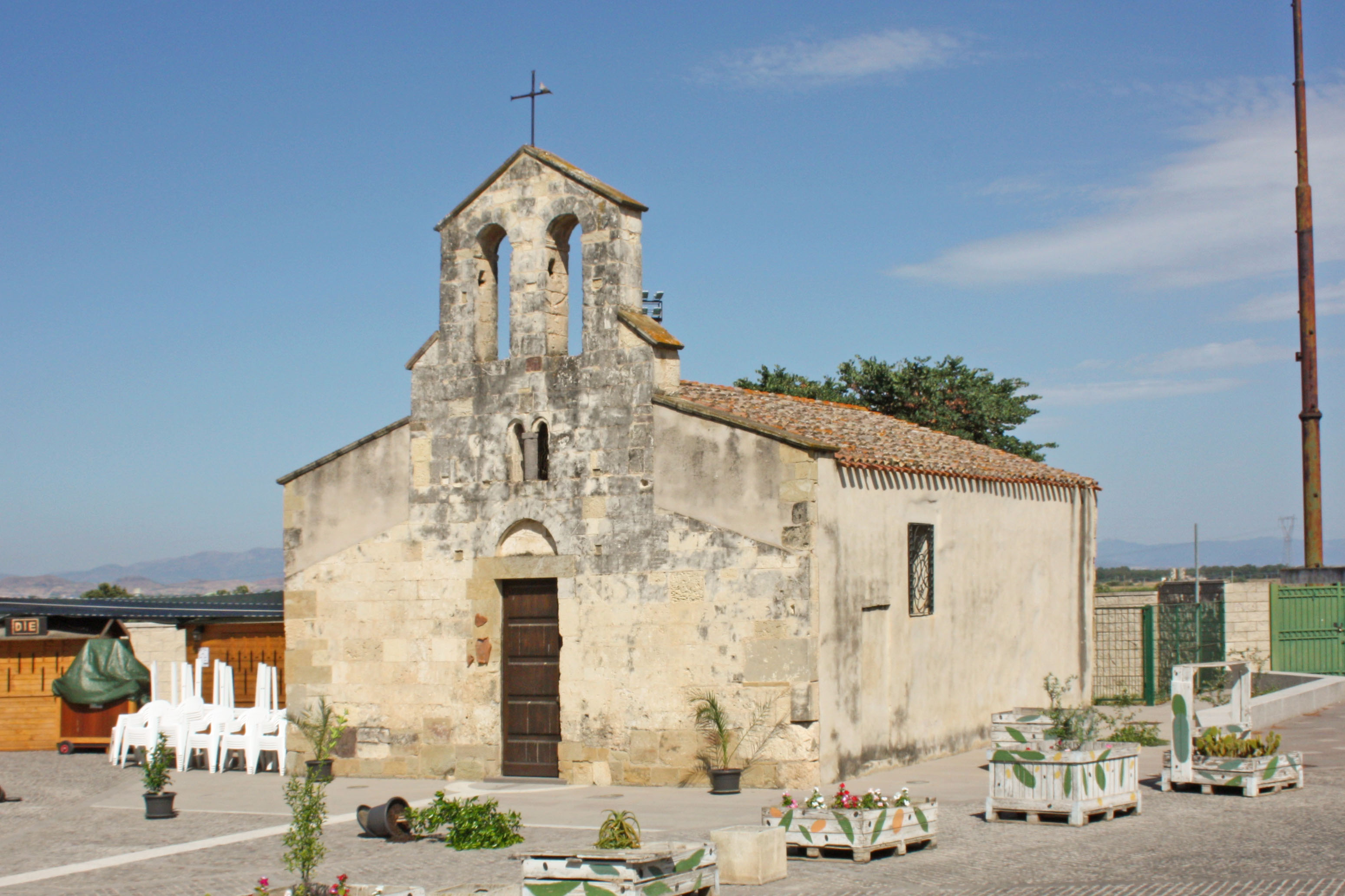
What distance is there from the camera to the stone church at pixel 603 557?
1548cm

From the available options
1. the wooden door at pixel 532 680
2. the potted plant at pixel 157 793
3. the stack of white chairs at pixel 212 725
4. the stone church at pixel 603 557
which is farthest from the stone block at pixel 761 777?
the stack of white chairs at pixel 212 725

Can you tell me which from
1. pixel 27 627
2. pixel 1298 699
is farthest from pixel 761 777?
pixel 27 627

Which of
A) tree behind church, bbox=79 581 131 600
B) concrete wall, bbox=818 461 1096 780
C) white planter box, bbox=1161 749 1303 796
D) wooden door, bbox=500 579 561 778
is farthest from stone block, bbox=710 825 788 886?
tree behind church, bbox=79 581 131 600

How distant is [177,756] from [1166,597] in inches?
878

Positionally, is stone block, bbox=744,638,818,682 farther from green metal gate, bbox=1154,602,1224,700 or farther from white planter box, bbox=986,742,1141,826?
green metal gate, bbox=1154,602,1224,700

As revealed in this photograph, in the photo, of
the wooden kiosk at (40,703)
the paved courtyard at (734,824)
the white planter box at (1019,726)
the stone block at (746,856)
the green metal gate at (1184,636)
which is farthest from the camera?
the green metal gate at (1184,636)

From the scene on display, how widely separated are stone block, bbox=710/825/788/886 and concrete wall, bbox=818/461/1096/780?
461 cm

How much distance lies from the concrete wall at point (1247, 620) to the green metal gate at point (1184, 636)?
0.41 metres

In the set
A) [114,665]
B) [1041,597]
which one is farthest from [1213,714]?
[114,665]

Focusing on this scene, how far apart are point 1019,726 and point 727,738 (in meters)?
3.44

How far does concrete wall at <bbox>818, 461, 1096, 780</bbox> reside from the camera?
51.4 feet

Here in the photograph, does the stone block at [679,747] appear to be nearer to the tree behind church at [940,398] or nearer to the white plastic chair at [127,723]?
the white plastic chair at [127,723]

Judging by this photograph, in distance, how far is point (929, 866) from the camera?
11.0 m

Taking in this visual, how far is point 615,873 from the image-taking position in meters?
9.45
